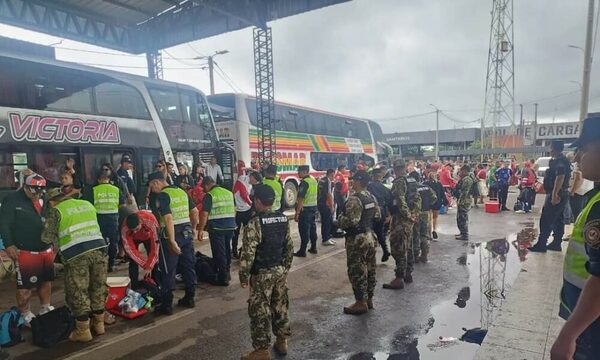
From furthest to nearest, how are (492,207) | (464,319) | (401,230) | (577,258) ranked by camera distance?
(492,207) < (401,230) < (464,319) < (577,258)

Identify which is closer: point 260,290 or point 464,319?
point 260,290

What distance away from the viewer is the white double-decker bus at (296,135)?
1387 centimetres

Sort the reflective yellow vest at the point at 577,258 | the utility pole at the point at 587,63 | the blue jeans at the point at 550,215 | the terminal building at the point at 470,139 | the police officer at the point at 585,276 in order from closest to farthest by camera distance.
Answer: the police officer at the point at 585,276 < the reflective yellow vest at the point at 577,258 < the blue jeans at the point at 550,215 < the utility pole at the point at 587,63 < the terminal building at the point at 470,139

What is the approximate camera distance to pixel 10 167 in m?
6.32

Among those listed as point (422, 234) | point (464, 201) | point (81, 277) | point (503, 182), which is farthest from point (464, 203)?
point (81, 277)

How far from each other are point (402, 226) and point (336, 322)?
1883mm

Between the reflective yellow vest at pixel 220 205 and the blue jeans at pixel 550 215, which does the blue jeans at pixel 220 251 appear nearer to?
the reflective yellow vest at pixel 220 205

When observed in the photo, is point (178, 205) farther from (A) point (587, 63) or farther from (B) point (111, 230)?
(A) point (587, 63)

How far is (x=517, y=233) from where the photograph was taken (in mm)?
9484

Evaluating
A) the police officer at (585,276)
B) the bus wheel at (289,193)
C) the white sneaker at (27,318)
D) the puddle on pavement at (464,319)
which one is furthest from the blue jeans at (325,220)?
the police officer at (585,276)

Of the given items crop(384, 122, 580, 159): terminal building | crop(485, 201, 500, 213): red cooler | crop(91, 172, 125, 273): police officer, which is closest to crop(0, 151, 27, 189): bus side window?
crop(91, 172, 125, 273): police officer

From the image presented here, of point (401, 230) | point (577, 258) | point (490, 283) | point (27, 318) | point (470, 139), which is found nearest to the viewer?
point (577, 258)

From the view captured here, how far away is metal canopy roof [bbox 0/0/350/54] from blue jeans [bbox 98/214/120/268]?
8695 millimetres

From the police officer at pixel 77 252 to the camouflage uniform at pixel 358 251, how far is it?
2.68m
